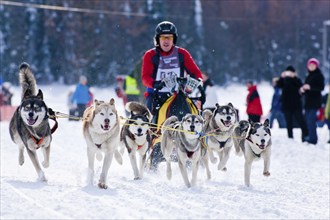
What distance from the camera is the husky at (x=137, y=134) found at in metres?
6.44

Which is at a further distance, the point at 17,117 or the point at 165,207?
the point at 17,117

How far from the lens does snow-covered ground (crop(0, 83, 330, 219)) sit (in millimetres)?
4617

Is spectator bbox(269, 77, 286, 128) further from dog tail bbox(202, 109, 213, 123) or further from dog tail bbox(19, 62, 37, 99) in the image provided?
dog tail bbox(19, 62, 37, 99)

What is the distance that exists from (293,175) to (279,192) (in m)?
1.79

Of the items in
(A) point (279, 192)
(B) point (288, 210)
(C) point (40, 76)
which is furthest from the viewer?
(C) point (40, 76)

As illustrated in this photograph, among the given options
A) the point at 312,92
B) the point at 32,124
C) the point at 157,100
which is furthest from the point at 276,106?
the point at 32,124

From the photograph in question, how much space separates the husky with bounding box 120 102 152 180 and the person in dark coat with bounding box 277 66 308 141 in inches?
213

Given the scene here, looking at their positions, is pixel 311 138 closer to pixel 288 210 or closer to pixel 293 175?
pixel 293 175

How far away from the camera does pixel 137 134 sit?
645cm

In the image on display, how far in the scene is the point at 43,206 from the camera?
462cm

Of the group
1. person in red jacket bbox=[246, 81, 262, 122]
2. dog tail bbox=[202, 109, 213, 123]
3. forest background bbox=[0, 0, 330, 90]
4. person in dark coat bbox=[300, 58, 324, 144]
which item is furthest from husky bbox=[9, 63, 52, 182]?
forest background bbox=[0, 0, 330, 90]

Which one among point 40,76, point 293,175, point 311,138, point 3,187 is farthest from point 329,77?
point 3,187

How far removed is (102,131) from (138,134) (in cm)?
80

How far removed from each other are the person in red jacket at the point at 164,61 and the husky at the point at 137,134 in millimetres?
310
